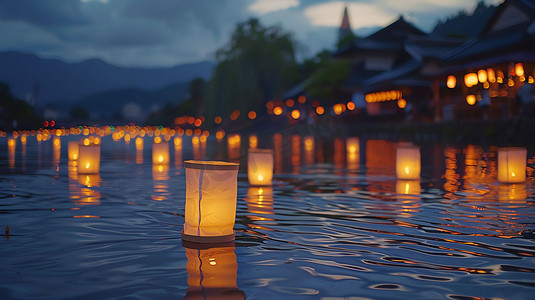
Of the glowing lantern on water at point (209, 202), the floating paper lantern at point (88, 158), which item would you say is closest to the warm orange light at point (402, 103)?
the floating paper lantern at point (88, 158)

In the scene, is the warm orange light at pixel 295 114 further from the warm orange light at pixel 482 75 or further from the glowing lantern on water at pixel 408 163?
the glowing lantern on water at pixel 408 163

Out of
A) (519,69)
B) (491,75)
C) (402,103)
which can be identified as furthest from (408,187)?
(402,103)

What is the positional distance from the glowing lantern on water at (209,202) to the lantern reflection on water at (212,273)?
0.16 m

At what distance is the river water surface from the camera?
349cm

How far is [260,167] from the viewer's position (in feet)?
31.0

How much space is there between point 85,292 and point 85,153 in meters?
8.68

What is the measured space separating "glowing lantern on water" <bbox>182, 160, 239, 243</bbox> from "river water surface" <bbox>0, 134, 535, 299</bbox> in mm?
184

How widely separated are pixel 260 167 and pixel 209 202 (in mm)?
4744

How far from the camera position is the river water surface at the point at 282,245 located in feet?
11.5

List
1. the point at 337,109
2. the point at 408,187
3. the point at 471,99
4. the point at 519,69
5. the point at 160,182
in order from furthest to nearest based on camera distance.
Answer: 1. the point at 337,109
2. the point at 471,99
3. the point at 519,69
4. the point at 160,182
5. the point at 408,187

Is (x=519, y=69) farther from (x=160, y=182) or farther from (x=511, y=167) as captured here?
(x=160, y=182)

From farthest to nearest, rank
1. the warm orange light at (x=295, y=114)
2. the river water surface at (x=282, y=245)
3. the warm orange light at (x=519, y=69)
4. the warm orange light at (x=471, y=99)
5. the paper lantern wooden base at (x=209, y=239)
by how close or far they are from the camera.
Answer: the warm orange light at (x=295, y=114)
the warm orange light at (x=471, y=99)
the warm orange light at (x=519, y=69)
the paper lantern wooden base at (x=209, y=239)
the river water surface at (x=282, y=245)

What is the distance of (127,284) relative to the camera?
140 inches

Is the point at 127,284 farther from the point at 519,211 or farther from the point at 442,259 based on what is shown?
the point at 519,211
